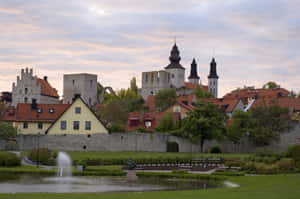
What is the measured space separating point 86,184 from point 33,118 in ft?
142

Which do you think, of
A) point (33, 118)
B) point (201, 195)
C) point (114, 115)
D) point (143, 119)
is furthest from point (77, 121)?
point (201, 195)

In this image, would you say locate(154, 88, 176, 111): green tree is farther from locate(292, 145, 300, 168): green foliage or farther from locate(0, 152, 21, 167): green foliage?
locate(292, 145, 300, 168): green foliage

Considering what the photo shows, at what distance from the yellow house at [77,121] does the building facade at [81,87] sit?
74899mm

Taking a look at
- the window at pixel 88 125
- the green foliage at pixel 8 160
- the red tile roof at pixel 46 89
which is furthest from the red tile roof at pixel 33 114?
the red tile roof at pixel 46 89

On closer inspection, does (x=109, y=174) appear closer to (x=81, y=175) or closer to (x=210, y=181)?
(x=81, y=175)

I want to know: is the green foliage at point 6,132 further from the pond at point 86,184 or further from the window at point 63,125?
the pond at point 86,184

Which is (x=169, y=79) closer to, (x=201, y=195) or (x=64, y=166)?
(x=64, y=166)

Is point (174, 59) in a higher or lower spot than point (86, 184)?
higher

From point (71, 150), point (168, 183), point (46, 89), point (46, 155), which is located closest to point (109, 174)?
point (168, 183)

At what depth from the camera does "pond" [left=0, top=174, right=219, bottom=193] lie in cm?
2423

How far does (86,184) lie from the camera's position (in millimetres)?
27172

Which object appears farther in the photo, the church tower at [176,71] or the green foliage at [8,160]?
the church tower at [176,71]

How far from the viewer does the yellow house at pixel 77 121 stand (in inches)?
2378

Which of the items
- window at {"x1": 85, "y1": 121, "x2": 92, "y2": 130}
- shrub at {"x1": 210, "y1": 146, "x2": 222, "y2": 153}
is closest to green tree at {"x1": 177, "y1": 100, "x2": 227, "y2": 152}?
shrub at {"x1": 210, "y1": 146, "x2": 222, "y2": 153}
